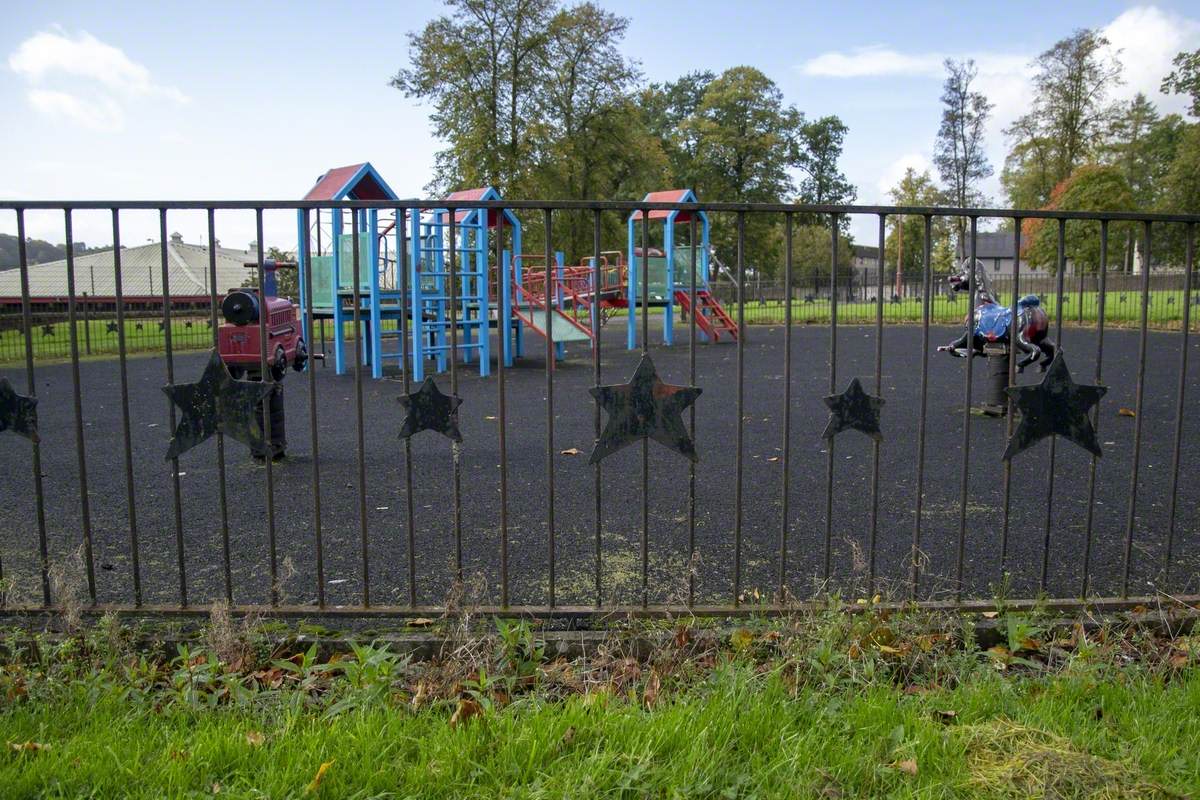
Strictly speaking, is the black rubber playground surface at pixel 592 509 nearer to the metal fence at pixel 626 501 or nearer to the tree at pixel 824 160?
the metal fence at pixel 626 501

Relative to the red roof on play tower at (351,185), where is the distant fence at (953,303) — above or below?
below

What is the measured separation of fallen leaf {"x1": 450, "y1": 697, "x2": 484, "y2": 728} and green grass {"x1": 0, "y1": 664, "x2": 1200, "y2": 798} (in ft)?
0.17

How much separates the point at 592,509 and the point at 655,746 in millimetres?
2928

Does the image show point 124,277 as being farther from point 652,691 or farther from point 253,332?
point 652,691

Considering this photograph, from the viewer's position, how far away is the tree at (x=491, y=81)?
30453mm

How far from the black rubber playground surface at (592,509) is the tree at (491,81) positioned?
2207 centimetres

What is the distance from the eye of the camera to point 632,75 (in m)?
33.6

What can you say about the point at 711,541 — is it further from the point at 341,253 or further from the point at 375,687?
the point at 341,253

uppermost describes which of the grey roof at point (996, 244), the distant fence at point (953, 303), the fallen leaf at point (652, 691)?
the grey roof at point (996, 244)

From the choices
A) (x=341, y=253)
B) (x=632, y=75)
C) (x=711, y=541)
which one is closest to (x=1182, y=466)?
(x=711, y=541)

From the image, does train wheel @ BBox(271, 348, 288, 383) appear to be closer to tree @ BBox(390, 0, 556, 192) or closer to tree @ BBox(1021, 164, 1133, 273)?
tree @ BBox(390, 0, 556, 192)

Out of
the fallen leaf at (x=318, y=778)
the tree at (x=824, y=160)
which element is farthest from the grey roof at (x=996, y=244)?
the fallen leaf at (x=318, y=778)

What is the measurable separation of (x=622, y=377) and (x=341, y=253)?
4915 mm

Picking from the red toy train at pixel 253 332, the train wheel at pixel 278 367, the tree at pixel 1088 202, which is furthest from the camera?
the tree at pixel 1088 202
